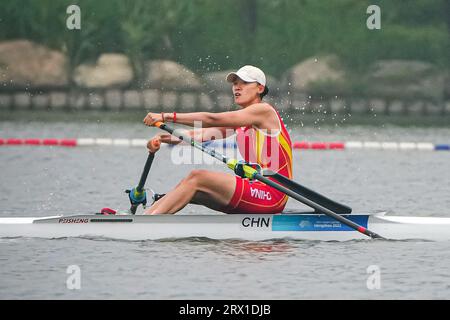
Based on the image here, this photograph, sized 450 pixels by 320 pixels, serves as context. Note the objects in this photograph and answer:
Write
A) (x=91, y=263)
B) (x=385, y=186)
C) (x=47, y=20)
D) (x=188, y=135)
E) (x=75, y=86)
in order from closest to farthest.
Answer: (x=91, y=263) < (x=188, y=135) < (x=385, y=186) < (x=75, y=86) < (x=47, y=20)

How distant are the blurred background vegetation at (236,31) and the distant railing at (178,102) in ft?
11.0

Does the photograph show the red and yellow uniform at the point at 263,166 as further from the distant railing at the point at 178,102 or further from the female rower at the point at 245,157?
the distant railing at the point at 178,102

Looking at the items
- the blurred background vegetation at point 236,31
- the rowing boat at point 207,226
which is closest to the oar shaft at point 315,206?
the rowing boat at point 207,226

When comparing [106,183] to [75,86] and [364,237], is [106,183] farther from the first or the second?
[75,86]

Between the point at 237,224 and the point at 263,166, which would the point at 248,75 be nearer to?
the point at 263,166

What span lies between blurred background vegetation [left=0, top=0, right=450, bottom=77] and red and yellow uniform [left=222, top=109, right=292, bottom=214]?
3298 centimetres

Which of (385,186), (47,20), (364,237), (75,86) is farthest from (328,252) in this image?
(47,20)

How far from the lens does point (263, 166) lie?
1380 centimetres

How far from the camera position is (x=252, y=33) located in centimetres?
5066

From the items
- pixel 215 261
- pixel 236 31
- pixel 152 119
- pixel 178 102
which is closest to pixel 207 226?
pixel 215 261

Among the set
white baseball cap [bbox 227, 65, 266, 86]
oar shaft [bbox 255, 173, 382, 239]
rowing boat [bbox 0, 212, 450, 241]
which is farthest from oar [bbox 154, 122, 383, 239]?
white baseball cap [bbox 227, 65, 266, 86]

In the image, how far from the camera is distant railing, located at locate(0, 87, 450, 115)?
4203cm

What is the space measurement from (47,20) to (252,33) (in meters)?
8.16

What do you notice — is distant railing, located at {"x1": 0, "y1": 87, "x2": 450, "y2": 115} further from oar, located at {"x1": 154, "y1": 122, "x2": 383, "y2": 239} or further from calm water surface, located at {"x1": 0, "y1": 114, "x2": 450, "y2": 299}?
oar, located at {"x1": 154, "y1": 122, "x2": 383, "y2": 239}
